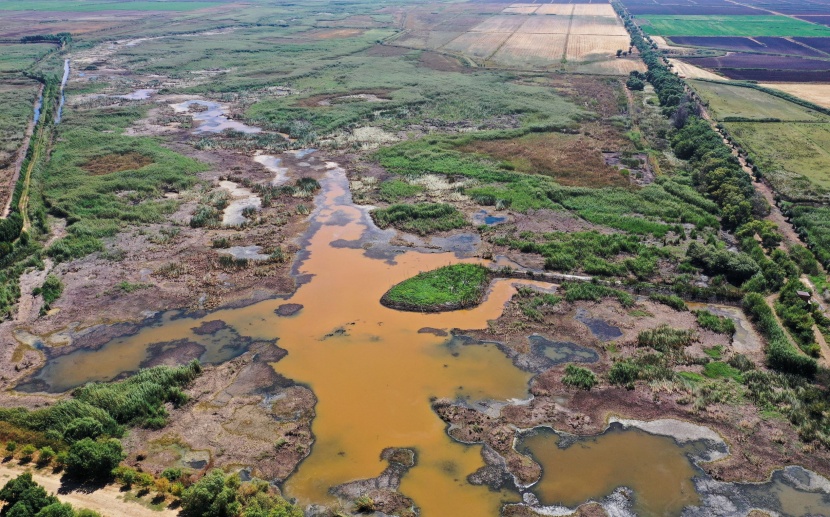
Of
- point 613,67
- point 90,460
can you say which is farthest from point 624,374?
point 613,67


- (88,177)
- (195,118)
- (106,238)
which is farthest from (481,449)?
(195,118)

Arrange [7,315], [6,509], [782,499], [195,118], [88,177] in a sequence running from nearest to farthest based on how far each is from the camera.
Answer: [6,509] < [782,499] < [7,315] < [88,177] < [195,118]

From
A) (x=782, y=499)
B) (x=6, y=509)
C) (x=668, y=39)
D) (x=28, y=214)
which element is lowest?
(x=782, y=499)

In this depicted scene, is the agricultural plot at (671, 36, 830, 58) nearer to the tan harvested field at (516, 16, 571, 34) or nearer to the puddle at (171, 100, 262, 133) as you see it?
the tan harvested field at (516, 16, 571, 34)

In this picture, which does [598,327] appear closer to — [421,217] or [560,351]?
[560,351]

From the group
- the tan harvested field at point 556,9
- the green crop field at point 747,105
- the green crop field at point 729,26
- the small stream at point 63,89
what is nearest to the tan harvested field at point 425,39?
the green crop field at point 729,26

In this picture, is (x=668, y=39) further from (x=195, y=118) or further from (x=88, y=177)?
(x=88, y=177)

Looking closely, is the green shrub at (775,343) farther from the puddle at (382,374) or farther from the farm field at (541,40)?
the farm field at (541,40)
